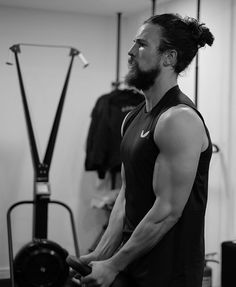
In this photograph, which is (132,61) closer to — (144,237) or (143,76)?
(143,76)

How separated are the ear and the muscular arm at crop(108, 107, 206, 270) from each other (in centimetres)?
21

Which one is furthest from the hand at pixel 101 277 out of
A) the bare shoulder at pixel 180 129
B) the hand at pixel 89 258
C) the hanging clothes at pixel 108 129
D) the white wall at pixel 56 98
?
the hanging clothes at pixel 108 129

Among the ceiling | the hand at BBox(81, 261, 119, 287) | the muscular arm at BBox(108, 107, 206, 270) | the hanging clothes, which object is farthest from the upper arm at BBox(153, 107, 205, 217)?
the ceiling

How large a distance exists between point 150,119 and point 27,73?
2931 mm

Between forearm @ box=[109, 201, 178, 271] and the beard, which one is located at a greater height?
the beard

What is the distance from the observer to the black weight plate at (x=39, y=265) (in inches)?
154

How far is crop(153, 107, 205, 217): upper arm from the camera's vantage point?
5.65ft

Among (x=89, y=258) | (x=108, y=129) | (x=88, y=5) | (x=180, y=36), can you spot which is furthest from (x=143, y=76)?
(x=88, y=5)

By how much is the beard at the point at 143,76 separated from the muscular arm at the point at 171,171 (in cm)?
17

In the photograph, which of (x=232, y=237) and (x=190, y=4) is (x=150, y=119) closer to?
(x=232, y=237)

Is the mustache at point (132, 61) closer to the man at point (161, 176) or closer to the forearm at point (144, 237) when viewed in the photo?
the man at point (161, 176)

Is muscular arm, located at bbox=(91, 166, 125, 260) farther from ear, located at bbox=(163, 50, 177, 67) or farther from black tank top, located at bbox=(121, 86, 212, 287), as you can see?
ear, located at bbox=(163, 50, 177, 67)

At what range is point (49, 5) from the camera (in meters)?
4.50

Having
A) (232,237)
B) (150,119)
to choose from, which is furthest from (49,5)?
(150,119)
